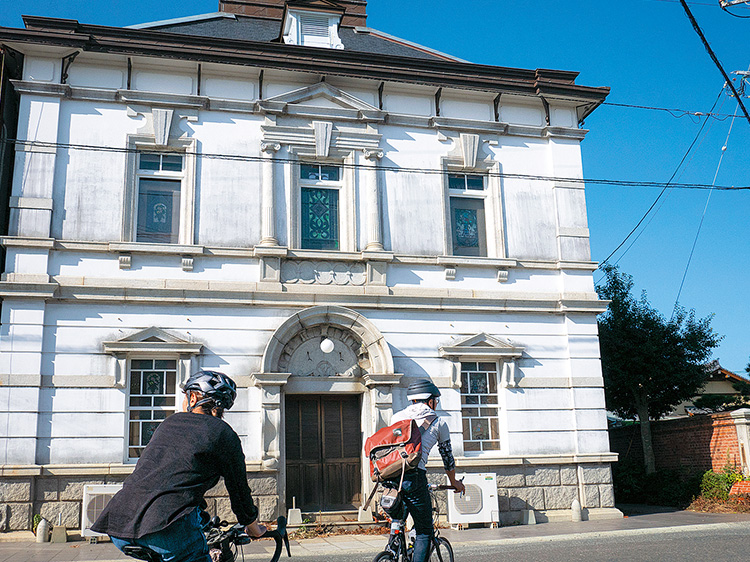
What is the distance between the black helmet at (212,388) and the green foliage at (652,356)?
16626 mm

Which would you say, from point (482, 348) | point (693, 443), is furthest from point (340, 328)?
point (693, 443)

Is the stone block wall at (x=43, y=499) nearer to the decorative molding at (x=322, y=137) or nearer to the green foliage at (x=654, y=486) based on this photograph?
the decorative molding at (x=322, y=137)

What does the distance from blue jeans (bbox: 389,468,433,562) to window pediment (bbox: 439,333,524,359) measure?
8.18 metres

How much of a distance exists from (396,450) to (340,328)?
26.5 ft

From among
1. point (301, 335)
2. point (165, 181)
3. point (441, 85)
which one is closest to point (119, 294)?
point (165, 181)

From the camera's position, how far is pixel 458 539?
1215 cm

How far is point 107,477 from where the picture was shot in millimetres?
12672

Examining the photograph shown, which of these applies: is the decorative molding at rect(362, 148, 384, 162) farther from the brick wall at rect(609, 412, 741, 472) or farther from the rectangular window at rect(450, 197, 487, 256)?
the brick wall at rect(609, 412, 741, 472)

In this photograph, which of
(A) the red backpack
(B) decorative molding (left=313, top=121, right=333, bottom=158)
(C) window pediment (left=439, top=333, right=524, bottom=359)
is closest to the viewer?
(A) the red backpack

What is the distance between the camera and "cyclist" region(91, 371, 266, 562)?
143 inches

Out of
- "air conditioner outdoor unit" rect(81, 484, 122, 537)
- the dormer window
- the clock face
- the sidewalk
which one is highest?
the dormer window

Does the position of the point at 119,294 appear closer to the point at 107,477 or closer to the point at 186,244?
the point at 186,244

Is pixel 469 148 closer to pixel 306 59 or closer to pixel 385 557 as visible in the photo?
pixel 306 59

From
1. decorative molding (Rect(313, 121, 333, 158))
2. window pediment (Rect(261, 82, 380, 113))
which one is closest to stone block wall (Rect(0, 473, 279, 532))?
decorative molding (Rect(313, 121, 333, 158))
